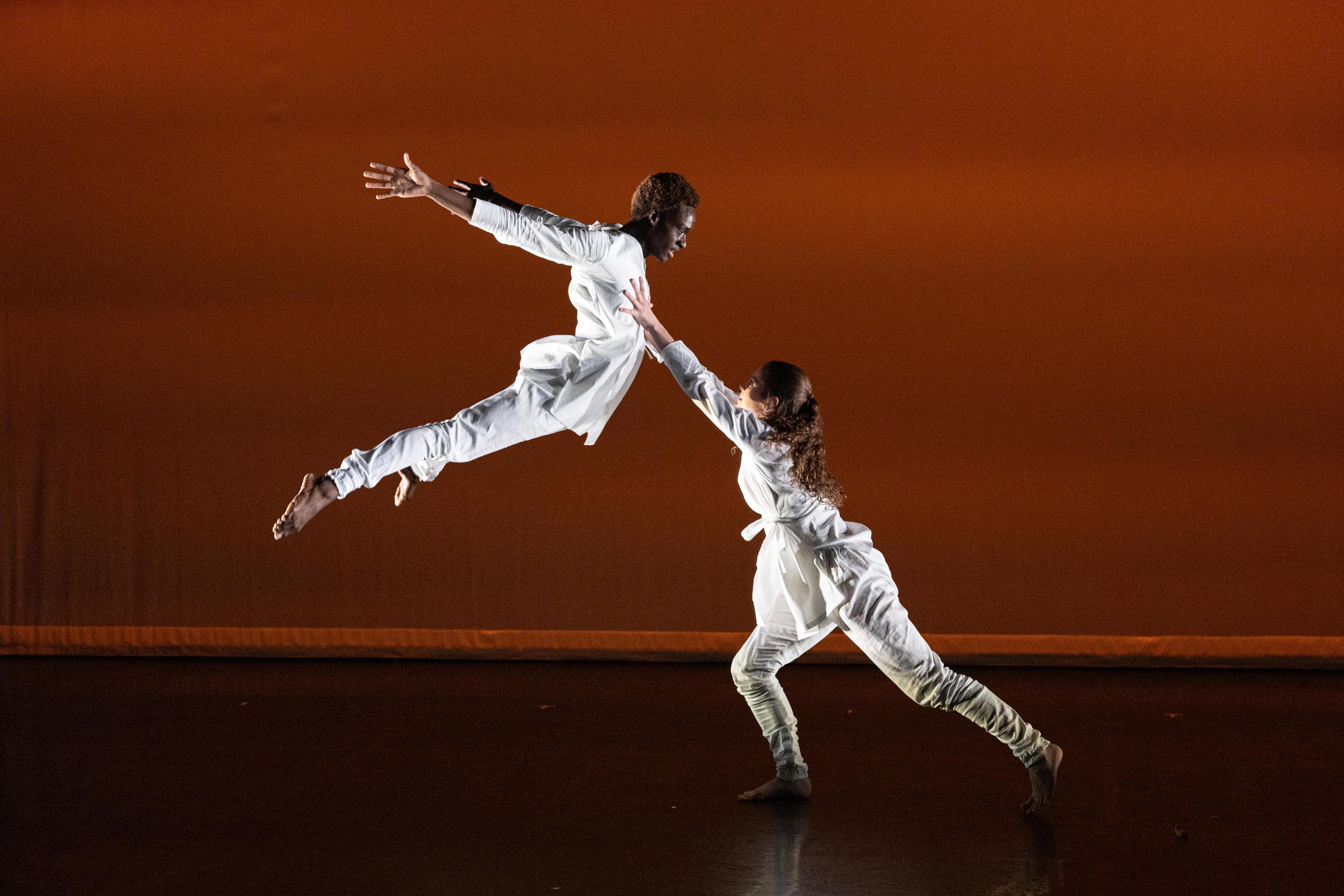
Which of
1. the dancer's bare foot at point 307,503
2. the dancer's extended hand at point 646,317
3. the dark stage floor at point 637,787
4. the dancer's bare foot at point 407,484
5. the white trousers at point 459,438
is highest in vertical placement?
the dancer's extended hand at point 646,317

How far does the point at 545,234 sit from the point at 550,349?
1.22ft

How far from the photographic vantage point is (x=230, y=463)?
5449 millimetres

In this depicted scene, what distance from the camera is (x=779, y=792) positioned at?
3.25 meters

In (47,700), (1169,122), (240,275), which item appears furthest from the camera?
(240,275)

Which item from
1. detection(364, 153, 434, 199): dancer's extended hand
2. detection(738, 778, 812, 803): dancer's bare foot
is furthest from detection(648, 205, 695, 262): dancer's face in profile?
detection(738, 778, 812, 803): dancer's bare foot

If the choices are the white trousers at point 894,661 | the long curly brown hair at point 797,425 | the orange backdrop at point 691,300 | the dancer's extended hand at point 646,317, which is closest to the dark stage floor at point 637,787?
the white trousers at point 894,661

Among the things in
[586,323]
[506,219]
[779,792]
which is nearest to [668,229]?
[586,323]

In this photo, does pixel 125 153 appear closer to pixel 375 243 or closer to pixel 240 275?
pixel 240 275

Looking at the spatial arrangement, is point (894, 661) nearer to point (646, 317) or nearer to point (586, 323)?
point (646, 317)

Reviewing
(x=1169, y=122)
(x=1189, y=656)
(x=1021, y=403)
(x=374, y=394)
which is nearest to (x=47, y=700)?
(x=374, y=394)

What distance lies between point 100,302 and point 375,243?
1.29 meters

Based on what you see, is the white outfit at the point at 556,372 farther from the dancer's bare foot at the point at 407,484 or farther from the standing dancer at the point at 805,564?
the standing dancer at the point at 805,564

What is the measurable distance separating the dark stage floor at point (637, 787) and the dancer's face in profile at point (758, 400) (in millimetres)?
1020

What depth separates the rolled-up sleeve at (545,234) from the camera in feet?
9.62
